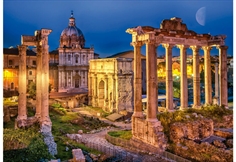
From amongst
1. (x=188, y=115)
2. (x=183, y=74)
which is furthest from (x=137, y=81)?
(x=183, y=74)

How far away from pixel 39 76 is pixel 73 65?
1211 inches

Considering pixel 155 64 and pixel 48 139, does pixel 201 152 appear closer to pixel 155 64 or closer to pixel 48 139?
pixel 155 64

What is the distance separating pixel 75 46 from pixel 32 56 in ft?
27.6

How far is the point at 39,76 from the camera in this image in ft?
57.5

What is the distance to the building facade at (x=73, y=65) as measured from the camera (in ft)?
157

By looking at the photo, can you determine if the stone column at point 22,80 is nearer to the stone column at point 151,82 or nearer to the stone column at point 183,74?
the stone column at point 151,82

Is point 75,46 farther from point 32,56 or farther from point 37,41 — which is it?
point 37,41

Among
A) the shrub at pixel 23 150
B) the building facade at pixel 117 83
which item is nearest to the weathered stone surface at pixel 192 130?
the shrub at pixel 23 150

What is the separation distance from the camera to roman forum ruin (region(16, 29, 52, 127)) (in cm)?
1670

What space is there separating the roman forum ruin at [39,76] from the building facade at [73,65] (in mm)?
29909

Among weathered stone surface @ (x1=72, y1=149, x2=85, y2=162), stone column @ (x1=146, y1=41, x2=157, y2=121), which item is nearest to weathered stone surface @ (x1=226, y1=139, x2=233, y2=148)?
stone column @ (x1=146, y1=41, x2=157, y2=121)

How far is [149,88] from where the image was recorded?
1547 centimetres

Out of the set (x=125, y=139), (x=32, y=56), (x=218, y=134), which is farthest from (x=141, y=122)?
(x=32, y=56)

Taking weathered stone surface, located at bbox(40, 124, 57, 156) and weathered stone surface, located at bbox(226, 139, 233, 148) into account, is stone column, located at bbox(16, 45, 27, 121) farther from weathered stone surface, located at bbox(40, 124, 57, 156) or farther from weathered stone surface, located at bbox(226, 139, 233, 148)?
weathered stone surface, located at bbox(226, 139, 233, 148)
